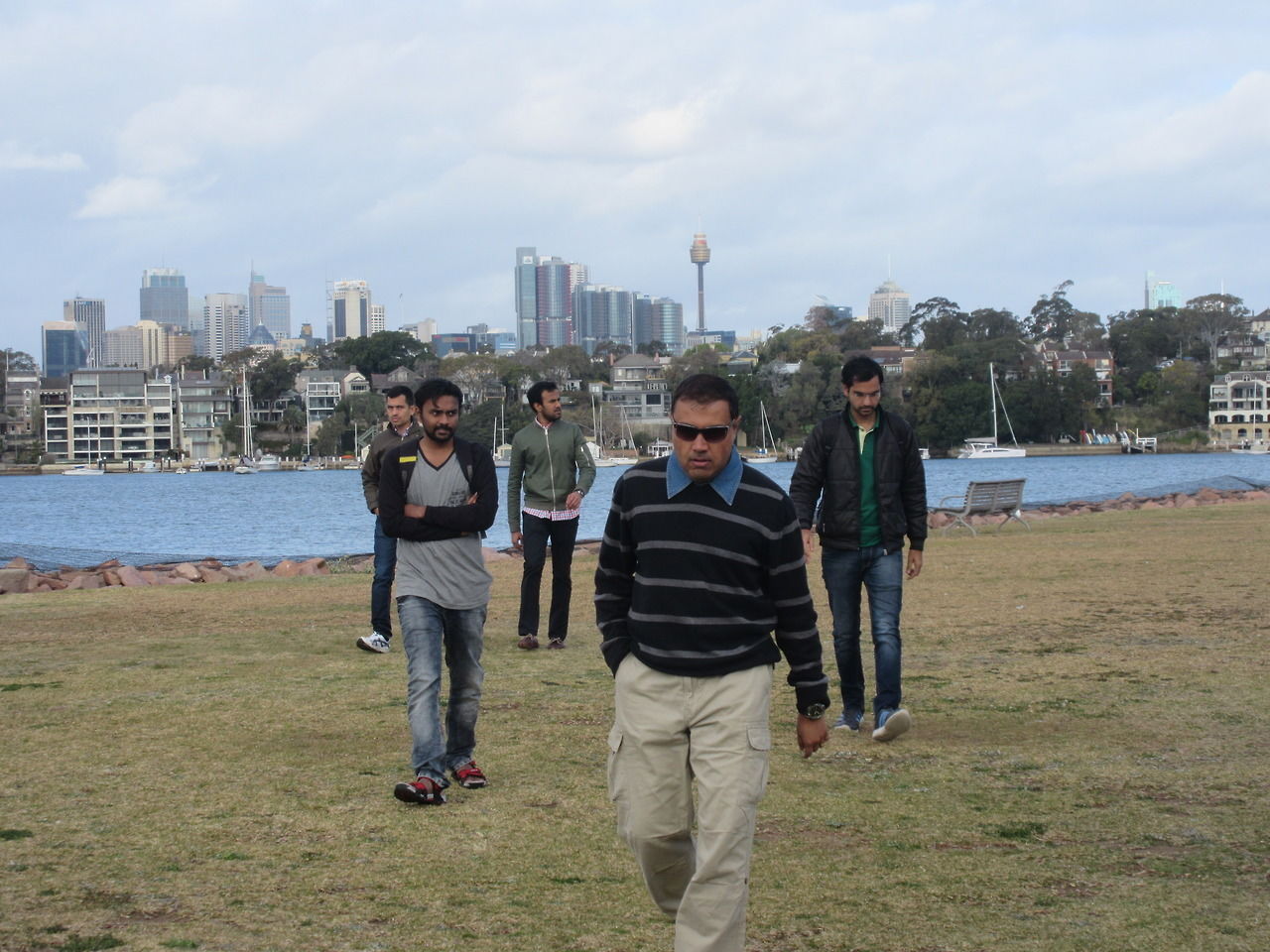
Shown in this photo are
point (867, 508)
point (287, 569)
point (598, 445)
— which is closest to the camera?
point (867, 508)

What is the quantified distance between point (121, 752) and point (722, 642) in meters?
3.85

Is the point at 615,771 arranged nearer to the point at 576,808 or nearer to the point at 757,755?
the point at 757,755

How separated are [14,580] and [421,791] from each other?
13.3 metres

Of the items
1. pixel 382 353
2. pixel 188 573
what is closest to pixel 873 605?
pixel 188 573

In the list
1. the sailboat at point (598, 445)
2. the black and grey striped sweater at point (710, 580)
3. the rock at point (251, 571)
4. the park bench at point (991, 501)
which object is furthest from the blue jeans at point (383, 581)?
the sailboat at point (598, 445)

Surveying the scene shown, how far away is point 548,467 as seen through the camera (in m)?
9.92

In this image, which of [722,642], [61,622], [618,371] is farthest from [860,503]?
[618,371]

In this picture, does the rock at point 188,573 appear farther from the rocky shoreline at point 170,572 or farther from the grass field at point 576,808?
the grass field at point 576,808

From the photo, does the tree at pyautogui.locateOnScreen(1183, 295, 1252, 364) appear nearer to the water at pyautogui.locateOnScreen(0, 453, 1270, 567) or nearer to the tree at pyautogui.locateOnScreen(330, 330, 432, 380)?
the water at pyautogui.locateOnScreen(0, 453, 1270, 567)

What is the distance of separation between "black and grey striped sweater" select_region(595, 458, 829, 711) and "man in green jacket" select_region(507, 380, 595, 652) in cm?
552

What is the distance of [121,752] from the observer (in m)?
6.80

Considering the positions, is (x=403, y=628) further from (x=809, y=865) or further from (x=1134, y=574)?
(x=1134, y=574)

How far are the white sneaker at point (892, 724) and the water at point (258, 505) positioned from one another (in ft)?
60.8

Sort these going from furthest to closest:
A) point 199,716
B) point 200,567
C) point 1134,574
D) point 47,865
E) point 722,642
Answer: point 200,567 → point 1134,574 → point 199,716 → point 47,865 → point 722,642
